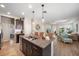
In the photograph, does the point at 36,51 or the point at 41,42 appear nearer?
the point at 36,51

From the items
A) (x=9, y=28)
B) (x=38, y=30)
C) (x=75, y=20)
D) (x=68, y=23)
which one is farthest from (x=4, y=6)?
(x=75, y=20)

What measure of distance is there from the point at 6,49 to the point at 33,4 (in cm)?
106

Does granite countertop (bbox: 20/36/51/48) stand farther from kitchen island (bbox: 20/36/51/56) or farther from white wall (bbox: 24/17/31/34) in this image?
white wall (bbox: 24/17/31/34)

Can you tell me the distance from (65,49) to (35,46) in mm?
597

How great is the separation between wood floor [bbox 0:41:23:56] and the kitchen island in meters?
0.11

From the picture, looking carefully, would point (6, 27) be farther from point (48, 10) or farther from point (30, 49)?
point (48, 10)

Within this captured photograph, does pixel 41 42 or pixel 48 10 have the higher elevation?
pixel 48 10

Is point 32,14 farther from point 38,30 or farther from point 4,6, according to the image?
point 4,6

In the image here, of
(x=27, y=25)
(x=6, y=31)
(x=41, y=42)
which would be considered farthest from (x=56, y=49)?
(x=6, y=31)

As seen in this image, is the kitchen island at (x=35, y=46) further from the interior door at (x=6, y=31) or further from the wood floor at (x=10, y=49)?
the interior door at (x=6, y=31)

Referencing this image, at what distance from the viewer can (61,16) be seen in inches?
78.5

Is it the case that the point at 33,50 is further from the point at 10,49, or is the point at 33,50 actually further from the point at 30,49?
the point at 10,49

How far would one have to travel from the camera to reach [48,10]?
1990 millimetres

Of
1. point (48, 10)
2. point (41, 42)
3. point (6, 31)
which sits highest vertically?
point (48, 10)
